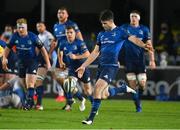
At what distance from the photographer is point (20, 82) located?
64.7 ft

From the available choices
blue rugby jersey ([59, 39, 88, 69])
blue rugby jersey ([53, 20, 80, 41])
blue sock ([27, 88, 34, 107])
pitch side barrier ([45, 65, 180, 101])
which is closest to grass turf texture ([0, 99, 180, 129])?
blue sock ([27, 88, 34, 107])

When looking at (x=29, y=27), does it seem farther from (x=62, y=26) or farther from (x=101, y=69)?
(x=101, y=69)

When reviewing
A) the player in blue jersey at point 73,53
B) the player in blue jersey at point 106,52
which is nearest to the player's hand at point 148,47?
the player in blue jersey at point 73,53

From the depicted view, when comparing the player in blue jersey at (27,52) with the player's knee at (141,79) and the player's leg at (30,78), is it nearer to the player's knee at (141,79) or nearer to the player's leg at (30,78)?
the player's leg at (30,78)

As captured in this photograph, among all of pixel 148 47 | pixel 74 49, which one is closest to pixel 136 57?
pixel 148 47

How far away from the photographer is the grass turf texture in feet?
50.4

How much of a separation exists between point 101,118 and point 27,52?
2.93 meters

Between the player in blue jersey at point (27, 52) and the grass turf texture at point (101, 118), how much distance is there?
72 cm

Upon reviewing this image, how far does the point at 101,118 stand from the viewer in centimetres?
1708

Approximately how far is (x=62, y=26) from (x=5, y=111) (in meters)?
2.54

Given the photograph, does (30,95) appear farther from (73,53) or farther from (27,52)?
(73,53)

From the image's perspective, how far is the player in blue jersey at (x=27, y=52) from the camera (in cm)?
1886

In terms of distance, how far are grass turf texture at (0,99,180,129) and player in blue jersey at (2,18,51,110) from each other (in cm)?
72

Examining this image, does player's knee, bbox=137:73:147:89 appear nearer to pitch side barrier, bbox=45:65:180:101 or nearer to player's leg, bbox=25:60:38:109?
player's leg, bbox=25:60:38:109
